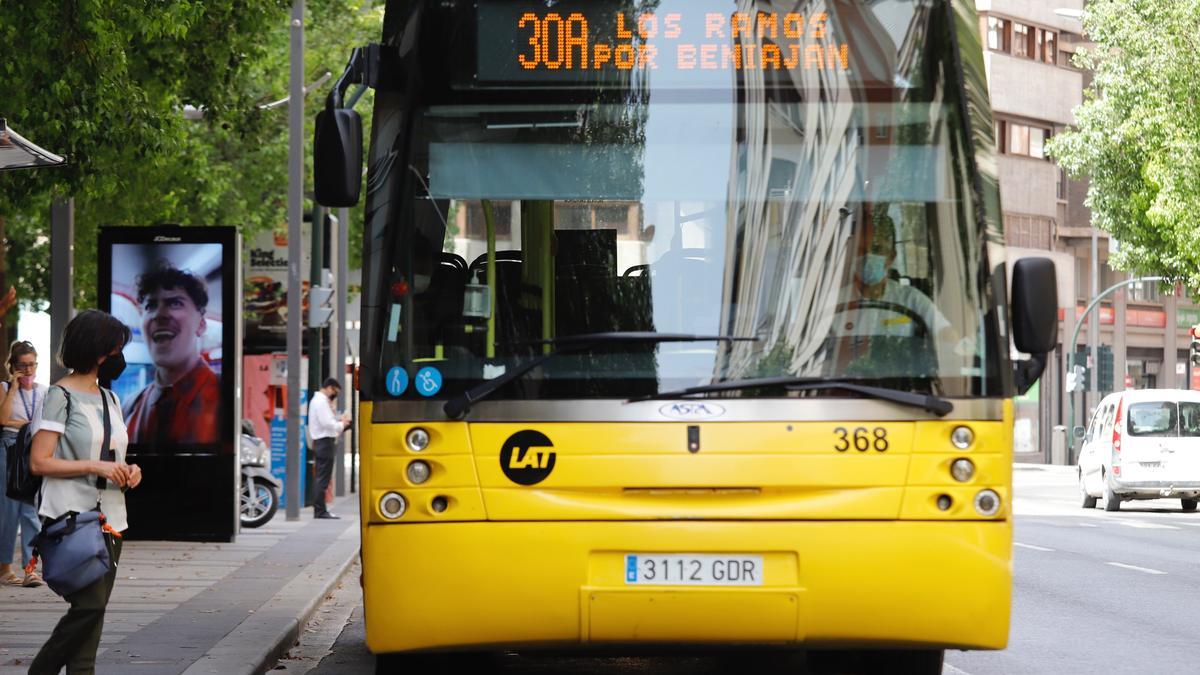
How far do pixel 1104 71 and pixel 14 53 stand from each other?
30316 mm

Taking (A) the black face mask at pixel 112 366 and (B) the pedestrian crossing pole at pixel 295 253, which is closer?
(A) the black face mask at pixel 112 366

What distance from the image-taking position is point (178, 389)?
2000cm

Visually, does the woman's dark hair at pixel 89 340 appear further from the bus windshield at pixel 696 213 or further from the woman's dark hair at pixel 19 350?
the woman's dark hair at pixel 19 350

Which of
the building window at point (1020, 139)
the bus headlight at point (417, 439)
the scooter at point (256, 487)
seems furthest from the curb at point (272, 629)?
the building window at point (1020, 139)

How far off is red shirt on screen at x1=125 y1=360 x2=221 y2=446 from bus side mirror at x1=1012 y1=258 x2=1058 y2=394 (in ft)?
42.6

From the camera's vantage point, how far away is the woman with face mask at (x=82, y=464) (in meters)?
7.84

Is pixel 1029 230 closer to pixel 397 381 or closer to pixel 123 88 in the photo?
pixel 123 88

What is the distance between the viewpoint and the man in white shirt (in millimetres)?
25766

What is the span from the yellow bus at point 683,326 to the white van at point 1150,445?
900 inches

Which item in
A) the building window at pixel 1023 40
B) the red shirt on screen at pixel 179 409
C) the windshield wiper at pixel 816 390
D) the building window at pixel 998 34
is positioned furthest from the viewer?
the building window at pixel 1023 40

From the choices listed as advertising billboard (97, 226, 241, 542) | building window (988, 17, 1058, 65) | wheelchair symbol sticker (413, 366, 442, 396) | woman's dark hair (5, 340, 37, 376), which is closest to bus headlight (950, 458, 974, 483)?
wheelchair symbol sticker (413, 366, 442, 396)

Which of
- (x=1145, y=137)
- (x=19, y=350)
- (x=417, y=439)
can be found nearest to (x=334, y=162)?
(x=417, y=439)

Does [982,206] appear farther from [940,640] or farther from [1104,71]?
[1104,71]

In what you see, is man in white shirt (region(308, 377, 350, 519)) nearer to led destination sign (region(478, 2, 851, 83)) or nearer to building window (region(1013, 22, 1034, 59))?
led destination sign (region(478, 2, 851, 83))
